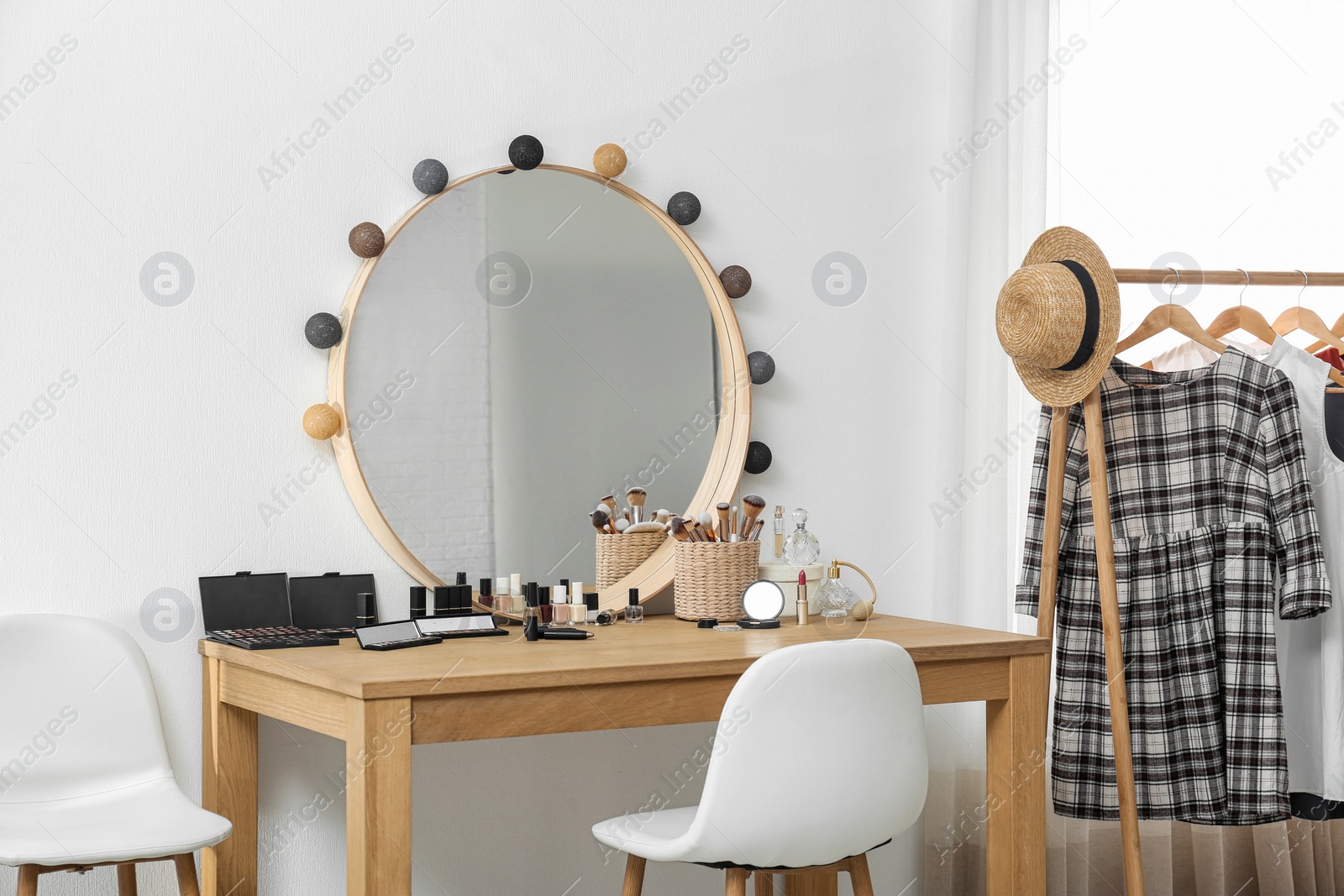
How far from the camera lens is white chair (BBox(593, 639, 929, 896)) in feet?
5.16

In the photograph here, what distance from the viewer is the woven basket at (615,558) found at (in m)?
2.33

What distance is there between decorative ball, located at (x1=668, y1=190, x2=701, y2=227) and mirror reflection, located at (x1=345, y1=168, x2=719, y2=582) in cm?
5

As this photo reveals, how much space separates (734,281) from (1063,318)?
0.69 metres

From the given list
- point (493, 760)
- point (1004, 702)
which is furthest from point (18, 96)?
point (1004, 702)

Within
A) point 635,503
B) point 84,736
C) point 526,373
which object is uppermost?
point 526,373

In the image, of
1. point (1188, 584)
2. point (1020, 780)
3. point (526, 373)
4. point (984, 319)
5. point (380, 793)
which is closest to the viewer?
point (380, 793)

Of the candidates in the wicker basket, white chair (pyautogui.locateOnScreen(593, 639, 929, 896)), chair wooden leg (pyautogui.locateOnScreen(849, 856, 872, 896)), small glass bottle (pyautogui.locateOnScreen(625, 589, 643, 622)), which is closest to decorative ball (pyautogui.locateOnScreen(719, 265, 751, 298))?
the wicker basket

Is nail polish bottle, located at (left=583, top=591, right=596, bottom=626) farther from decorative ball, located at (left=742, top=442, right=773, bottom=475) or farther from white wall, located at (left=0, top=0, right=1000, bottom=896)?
decorative ball, located at (left=742, top=442, right=773, bottom=475)

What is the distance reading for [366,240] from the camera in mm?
2164

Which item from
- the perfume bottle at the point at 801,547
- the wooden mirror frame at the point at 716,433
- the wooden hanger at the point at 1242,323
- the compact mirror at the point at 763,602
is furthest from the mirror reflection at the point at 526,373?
the wooden hanger at the point at 1242,323

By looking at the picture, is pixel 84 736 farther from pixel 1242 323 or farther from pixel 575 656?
pixel 1242 323

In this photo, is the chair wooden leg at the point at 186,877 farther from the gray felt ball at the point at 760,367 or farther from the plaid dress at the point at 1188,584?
the plaid dress at the point at 1188,584

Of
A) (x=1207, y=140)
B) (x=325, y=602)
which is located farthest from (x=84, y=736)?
(x=1207, y=140)

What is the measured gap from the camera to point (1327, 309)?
286 cm
